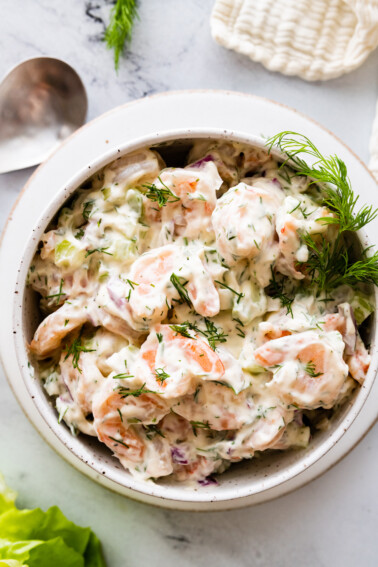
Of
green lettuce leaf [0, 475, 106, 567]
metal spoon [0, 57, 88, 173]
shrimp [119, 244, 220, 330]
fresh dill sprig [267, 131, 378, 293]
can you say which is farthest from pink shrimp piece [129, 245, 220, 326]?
green lettuce leaf [0, 475, 106, 567]

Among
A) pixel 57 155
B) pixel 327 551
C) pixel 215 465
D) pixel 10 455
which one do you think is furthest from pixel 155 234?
pixel 327 551

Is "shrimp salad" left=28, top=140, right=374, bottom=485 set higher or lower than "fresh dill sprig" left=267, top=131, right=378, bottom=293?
lower

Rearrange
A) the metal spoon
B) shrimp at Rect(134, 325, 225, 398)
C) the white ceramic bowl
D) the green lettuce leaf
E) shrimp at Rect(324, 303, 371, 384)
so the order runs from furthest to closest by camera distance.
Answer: the metal spoon → the green lettuce leaf → the white ceramic bowl → shrimp at Rect(324, 303, 371, 384) → shrimp at Rect(134, 325, 225, 398)

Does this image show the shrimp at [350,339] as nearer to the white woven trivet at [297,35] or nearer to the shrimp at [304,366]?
the shrimp at [304,366]

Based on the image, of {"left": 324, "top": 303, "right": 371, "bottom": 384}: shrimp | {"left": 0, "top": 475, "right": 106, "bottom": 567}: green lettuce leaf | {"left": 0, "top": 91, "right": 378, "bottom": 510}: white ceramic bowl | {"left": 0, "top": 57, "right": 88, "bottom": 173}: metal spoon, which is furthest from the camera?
{"left": 0, "top": 57, "right": 88, "bottom": 173}: metal spoon

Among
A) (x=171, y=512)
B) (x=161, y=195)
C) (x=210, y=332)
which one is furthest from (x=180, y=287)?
(x=171, y=512)

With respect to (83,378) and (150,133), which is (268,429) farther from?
A: (150,133)

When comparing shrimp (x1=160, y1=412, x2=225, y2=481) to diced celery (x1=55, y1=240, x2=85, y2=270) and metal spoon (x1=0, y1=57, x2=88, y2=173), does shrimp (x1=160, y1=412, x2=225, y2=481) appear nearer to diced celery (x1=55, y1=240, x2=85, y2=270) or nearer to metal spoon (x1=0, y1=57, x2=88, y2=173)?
diced celery (x1=55, y1=240, x2=85, y2=270)

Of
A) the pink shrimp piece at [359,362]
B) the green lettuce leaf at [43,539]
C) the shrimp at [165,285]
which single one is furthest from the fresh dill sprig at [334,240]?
the green lettuce leaf at [43,539]
